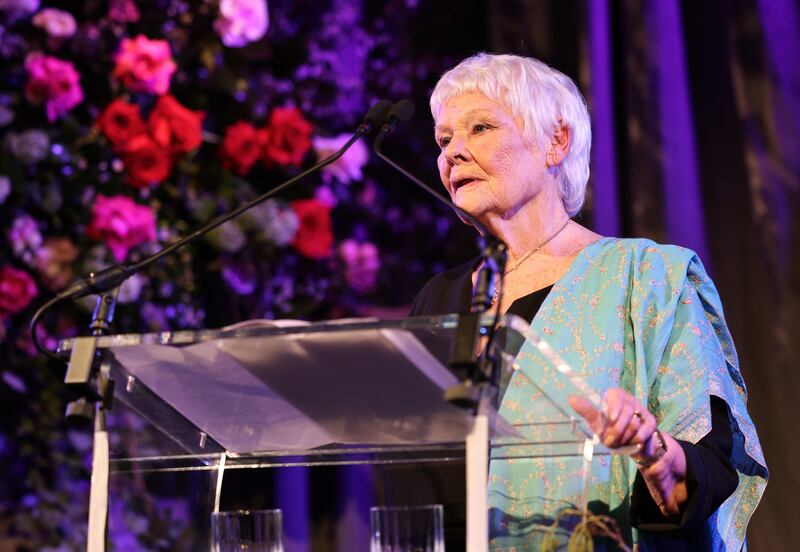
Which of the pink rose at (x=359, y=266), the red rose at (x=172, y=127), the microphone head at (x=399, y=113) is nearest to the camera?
the microphone head at (x=399, y=113)

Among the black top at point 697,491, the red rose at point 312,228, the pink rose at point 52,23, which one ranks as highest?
the pink rose at point 52,23

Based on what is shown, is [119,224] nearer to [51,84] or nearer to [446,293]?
[51,84]

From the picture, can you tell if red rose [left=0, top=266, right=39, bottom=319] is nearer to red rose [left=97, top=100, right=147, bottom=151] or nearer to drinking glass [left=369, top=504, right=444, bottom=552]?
red rose [left=97, top=100, right=147, bottom=151]

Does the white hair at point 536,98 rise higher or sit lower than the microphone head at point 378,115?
higher

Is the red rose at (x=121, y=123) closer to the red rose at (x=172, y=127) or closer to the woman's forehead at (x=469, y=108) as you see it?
the red rose at (x=172, y=127)

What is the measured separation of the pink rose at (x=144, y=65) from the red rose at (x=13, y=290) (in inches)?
18.4

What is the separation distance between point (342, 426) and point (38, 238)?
135 cm

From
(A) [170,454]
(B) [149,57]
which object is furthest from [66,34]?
(A) [170,454]

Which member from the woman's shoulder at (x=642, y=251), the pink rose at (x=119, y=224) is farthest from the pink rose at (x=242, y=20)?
the woman's shoulder at (x=642, y=251)

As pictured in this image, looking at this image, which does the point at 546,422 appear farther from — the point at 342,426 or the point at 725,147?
the point at 725,147

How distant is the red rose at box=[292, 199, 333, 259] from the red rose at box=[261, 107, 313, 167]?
4.2 inches

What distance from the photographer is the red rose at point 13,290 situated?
2186 millimetres

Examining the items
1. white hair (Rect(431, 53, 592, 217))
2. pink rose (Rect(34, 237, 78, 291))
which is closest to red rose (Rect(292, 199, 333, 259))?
pink rose (Rect(34, 237, 78, 291))

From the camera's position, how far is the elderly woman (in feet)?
3.78
